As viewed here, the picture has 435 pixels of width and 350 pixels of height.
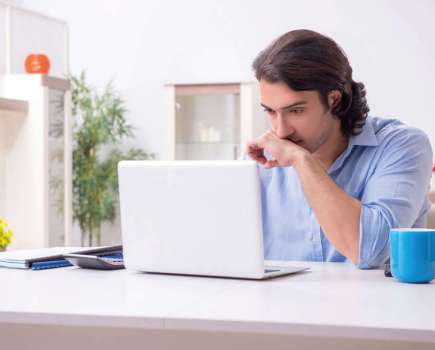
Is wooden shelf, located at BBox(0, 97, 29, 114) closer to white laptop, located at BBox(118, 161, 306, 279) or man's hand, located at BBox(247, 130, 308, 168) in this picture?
man's hand, located at BBox(247, 130, 308, 168)

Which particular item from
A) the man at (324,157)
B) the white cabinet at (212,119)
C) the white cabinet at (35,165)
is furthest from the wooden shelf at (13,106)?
the man at (324,157)

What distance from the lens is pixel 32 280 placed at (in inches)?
67.5

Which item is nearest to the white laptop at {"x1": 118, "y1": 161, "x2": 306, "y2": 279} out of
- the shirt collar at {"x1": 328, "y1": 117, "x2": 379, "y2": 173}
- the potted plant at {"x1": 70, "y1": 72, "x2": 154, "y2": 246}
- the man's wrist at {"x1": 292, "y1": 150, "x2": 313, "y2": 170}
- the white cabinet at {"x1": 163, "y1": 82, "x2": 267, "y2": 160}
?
the man's wrist at {"x1": 292, "y1": 150, "x2": 313, "y2": 170}

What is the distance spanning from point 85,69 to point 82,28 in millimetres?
377

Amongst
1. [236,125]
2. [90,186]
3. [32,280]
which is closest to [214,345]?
[32,280]

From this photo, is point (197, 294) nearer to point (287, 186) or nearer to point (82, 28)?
point (287, 186)

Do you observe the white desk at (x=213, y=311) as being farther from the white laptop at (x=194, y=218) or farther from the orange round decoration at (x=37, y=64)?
the orange round decoration at (x=37, y=64)

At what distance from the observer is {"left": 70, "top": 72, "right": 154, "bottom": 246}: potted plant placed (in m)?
6.73

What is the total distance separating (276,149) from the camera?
213 cm

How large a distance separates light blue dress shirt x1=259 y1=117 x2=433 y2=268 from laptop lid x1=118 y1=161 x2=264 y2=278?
38 centimetres

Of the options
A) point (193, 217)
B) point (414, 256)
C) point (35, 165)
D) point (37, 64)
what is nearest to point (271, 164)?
point (193, 217)

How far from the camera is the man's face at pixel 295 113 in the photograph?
222 cm

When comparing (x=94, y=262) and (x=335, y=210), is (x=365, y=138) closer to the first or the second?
(x=335, y=210)

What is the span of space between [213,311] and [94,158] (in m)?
5.62
